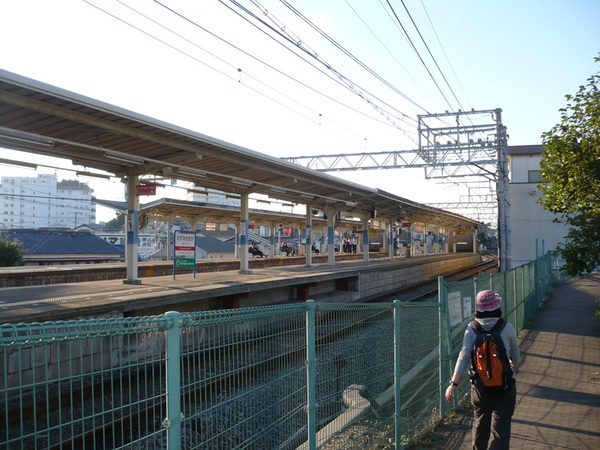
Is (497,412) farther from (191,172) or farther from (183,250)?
(191,172)

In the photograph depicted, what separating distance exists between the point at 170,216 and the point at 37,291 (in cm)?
1972

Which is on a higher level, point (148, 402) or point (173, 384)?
point (173, 384)

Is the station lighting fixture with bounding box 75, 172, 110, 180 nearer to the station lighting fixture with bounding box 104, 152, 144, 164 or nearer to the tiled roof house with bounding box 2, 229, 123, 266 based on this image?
the station lighting fixture with bounding box 104, 152, 144, 164

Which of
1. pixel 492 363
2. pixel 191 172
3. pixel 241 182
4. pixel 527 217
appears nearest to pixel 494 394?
pixel 492 363

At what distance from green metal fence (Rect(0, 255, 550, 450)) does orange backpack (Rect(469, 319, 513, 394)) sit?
117 cm

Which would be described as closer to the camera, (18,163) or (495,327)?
(495,327)

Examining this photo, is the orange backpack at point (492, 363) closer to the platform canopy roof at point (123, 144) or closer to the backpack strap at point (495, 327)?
the backpack strap at point (495, 327)

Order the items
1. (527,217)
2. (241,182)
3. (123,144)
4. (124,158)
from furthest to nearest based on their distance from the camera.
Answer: (527,217), (241,182), (124,158), (123,144)

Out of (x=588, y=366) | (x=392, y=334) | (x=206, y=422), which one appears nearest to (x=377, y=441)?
(x=392, y=334)

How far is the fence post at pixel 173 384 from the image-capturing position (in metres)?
2.79

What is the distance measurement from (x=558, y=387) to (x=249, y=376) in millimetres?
6644

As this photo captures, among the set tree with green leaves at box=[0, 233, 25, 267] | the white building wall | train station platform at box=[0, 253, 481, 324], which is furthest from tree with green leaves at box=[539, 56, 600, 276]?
tree with green leaves at box=[0, 233, 25, 267]

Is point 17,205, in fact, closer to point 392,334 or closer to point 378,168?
point 378,168

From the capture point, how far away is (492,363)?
4434mm
